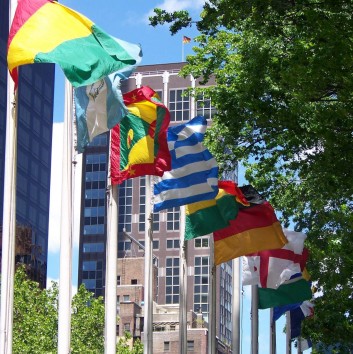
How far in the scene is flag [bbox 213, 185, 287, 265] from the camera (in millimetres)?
38844

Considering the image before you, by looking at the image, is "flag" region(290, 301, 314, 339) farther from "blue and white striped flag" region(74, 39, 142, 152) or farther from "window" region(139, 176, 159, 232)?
"window" region(139, 176, 159, 232)

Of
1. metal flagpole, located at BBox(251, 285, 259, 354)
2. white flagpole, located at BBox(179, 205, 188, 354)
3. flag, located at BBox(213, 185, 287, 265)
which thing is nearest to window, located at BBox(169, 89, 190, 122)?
metal flagpole, located at BBox(251, 285, 259, 354)

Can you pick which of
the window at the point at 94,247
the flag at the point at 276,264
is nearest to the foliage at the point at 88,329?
the flag at the point at 276,264

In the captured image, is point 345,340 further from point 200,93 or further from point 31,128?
point 31,128

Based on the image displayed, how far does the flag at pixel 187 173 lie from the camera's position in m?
34.8

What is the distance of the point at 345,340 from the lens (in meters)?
48.4

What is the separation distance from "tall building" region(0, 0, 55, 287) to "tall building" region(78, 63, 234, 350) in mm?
36917

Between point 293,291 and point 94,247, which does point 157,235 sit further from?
point 293,291

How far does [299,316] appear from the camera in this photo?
50.6 meters

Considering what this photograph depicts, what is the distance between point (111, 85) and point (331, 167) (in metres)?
8.52

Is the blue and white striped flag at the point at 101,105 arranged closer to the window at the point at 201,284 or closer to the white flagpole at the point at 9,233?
the white flagpole at the point at 9,233

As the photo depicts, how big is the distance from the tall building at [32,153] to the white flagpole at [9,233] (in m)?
101

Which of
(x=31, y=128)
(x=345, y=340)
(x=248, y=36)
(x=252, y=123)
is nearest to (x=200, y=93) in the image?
(x=248, y=36)

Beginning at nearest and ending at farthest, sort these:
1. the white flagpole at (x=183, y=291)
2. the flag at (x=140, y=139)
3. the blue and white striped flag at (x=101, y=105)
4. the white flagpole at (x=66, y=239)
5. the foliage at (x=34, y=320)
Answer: the white flagpole at (x=66, y=239)
the blue and white striped flag at (x=101, y=105)
the flag at (x=140, y=139)
the white flagpole at (x=183, y=291)
the foliage at (x=34, y=320)
